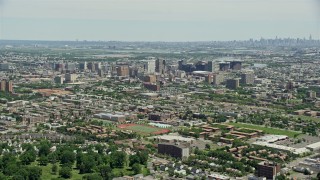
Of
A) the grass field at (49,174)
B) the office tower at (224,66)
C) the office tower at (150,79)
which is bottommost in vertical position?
the grass field at (49,174)

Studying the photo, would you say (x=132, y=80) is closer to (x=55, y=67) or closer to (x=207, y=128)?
(x=55, y=67)

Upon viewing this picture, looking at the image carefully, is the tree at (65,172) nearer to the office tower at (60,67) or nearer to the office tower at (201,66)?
the office tower at (60,67)

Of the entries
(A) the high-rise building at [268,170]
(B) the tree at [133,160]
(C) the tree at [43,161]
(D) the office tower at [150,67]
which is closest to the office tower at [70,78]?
(D) the office tower at [150,67]

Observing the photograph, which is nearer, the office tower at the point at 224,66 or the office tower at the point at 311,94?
the office tower at the point at 311,94

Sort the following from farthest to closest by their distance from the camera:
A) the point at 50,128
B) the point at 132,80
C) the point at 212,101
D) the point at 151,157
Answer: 1. the point at 132,80
2. the point at 212,101
3. the point at 50,128
4. the point at 151,157

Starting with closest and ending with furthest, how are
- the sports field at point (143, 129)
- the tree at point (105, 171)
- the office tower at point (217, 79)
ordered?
the tree at point (105, 171) → the sports field at point (143, 129) → the office tower at point (217, 79)

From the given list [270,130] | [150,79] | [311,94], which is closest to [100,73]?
[150,79]

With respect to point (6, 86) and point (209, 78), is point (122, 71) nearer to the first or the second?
point (209, 78)

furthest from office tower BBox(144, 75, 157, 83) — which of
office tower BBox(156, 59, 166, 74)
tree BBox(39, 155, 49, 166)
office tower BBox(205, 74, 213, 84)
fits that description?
tree BBox(39, 155, 49, 166)

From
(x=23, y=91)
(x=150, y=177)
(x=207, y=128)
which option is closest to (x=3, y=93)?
(x=23, y=91)

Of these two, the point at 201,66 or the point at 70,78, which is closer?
the point at 70,78

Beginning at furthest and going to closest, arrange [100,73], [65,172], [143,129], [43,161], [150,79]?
[100,73] < [150,79] < [143,129] < [43,161] < [65,172]
